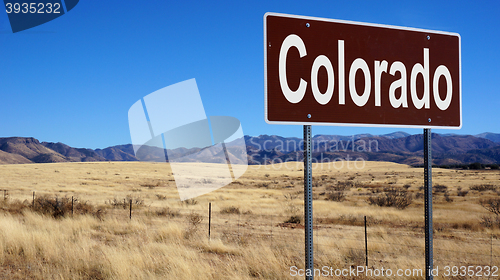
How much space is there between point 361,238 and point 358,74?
1005 cm

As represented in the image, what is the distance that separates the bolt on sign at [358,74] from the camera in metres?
2.68

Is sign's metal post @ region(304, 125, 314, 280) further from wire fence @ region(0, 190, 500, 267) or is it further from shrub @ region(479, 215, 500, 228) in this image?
shrub @ region(479, 215, 500, 228)

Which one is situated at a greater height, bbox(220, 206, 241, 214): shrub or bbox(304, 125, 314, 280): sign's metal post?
bbox(304, 125, 314, 280): sign's metal post

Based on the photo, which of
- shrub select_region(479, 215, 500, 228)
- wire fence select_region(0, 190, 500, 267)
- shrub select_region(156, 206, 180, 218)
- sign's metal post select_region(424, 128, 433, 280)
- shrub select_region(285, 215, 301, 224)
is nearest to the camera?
sign's metal post select_region(424, 128, 433, 280)

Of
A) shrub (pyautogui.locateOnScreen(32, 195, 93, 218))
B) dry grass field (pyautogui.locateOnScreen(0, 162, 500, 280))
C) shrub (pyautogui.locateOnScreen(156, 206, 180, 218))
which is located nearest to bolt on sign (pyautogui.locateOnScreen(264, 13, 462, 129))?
dry grass field (pyautogui.locateOnScreen(0, 162, 500, 280))

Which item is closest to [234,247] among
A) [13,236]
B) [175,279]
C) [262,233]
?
[262,233]

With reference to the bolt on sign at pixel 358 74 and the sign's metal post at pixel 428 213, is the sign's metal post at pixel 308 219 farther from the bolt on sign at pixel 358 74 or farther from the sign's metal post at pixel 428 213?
the sign's metal post at pixel 428 213

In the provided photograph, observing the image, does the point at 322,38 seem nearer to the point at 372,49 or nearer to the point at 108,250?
the point at 372,49

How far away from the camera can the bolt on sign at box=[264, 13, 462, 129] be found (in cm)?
268

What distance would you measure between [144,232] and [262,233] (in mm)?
4468

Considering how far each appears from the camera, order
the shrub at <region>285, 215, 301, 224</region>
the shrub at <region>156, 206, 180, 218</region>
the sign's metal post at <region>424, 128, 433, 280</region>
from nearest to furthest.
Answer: the sign's metal post at <region>424, 128, 433, 280</region> < the shrub at <region>285, 215, 301, 224</region> < the shrub at <region>156, 206, 180, 218</region>

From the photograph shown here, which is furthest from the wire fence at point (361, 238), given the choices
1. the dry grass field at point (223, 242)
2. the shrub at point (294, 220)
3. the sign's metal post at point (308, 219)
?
the sign's metal post at point (308, 219)

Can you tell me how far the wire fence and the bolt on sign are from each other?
597 centimetres

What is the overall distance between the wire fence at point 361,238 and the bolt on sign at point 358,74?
5.97 metres
